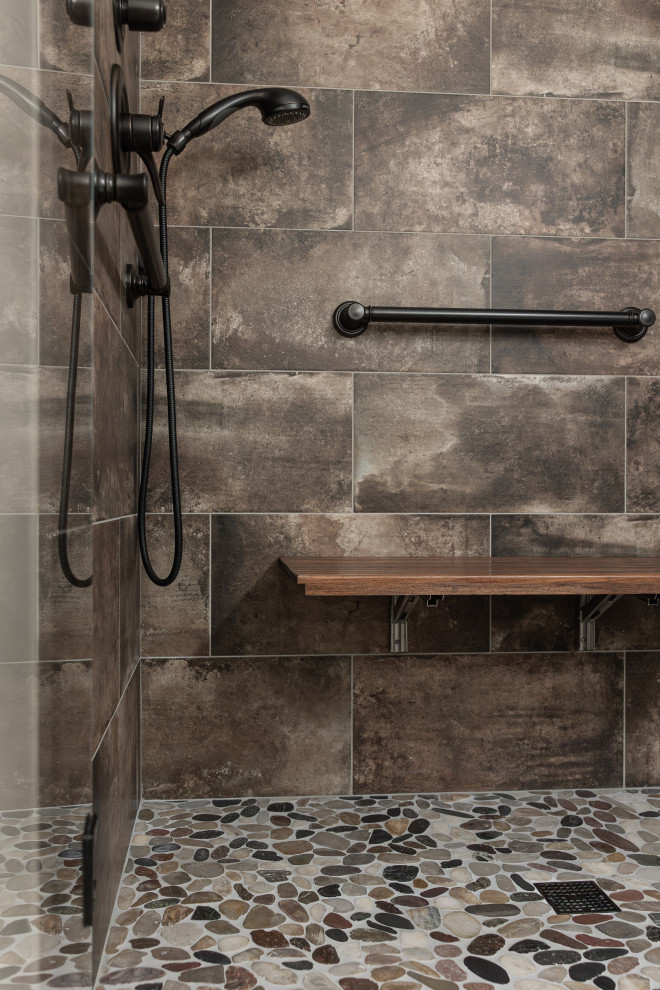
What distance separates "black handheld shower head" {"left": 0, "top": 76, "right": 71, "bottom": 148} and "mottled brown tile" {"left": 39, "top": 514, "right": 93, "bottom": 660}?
1.08 feet

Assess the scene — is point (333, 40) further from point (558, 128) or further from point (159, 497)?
point (159, 497)

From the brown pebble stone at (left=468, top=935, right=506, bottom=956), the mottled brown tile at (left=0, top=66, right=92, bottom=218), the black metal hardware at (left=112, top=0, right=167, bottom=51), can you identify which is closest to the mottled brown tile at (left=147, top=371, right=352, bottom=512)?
the black metal hardware at (left=112, top=0, right=167, bottom=51)

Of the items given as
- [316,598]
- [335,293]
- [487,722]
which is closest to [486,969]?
[487,722]

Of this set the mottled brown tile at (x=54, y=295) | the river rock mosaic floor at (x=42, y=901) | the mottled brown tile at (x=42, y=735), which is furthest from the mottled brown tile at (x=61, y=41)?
the river rock mosaic floor at (x=42, y=901)

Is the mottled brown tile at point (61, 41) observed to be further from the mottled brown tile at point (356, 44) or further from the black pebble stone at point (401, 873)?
the black pebble stone at point (401, 873)

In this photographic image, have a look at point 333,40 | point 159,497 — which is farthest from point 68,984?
point 333,40

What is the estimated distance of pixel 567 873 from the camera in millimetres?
1391

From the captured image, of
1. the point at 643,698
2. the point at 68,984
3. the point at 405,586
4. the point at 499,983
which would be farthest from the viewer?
the point at 643,698

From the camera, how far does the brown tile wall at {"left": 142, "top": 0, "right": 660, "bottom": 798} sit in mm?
1733

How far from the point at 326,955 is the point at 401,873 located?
0.27 meters

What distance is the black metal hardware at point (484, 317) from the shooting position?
170cm

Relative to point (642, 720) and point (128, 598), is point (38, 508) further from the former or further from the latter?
point (642, 720)

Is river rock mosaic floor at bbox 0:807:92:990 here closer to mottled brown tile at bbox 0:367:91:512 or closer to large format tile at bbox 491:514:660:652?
mottled brown tile at bbox 0:367:91:512

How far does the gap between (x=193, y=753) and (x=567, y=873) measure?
81cm
